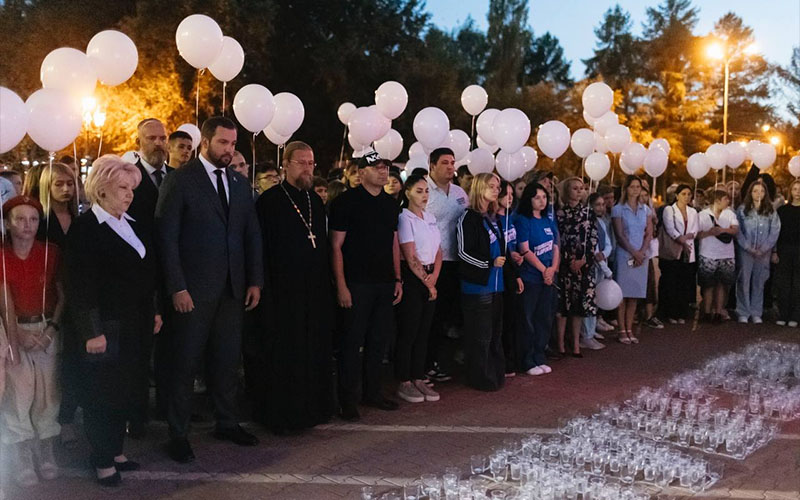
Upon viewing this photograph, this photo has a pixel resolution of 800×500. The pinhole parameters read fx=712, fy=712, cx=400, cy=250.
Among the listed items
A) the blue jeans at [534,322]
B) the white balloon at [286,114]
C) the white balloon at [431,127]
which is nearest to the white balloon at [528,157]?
the white balloon at [431,127]

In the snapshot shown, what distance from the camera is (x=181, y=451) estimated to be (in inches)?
192

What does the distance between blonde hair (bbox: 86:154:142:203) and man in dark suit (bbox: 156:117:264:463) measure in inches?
17.2

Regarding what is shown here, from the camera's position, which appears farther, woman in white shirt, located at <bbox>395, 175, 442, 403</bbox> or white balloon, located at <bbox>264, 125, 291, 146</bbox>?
white balloon, located at <bbox>264, 125, 291, 146</bbox>

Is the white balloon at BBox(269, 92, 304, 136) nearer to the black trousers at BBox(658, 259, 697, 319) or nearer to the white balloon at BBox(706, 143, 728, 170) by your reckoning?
the black trousers at BBox(658, 259, 697, 319)

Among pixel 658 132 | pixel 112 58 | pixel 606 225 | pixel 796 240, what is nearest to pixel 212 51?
pixel 112 58

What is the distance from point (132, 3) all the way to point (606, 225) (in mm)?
16422

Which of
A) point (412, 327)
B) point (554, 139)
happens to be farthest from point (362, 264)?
point (554, 139)

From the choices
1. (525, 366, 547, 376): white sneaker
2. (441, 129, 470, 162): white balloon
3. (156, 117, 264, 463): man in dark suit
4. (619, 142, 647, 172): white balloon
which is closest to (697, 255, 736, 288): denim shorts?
(619, 142, 647, 172): white balloon

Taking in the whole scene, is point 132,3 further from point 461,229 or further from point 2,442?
point 2,442

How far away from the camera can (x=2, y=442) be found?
439 cm

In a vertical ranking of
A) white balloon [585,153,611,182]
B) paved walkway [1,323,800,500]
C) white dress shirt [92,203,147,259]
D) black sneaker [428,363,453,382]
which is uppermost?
white balloon [585,153,611,182]

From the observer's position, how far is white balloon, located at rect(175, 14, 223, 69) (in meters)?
7.05

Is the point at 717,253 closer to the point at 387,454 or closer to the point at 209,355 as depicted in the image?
the point at 387,454

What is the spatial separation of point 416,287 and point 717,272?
6.20 metres
